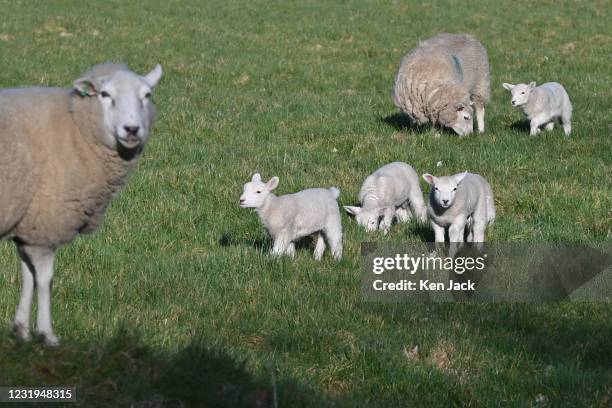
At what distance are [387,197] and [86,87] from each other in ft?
14.5

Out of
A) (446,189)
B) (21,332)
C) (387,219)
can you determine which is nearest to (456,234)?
(446,189)

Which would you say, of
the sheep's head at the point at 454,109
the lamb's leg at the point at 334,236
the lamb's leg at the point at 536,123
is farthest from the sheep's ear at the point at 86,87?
the lamb's leg at the point at 536,123

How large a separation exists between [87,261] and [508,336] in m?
3.31

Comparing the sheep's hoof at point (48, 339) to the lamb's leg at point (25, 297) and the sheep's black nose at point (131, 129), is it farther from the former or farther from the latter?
the sheep's black nose at point (131, 129)

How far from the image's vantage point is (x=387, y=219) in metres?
9.16

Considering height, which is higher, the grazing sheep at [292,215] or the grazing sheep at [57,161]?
Result: the grazing sheep at [57,161]

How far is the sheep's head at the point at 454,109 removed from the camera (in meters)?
13.1

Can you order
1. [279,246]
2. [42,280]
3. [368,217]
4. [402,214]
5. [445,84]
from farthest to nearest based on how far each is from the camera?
1. [445,84]
2. [402,214]
3. [368,217]
4. [279,246]
5. [42,280]

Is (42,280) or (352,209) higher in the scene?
(42,280)

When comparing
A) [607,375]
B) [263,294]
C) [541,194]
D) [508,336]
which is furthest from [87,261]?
[541,194]

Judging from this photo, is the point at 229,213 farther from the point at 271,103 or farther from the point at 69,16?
the point at 69,16

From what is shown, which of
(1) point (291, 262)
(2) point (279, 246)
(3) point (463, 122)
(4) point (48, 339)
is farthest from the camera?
(3) point (463, 122)

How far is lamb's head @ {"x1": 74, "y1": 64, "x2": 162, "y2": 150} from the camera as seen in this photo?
4.78 m

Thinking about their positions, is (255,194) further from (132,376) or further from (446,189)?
(132,376)
